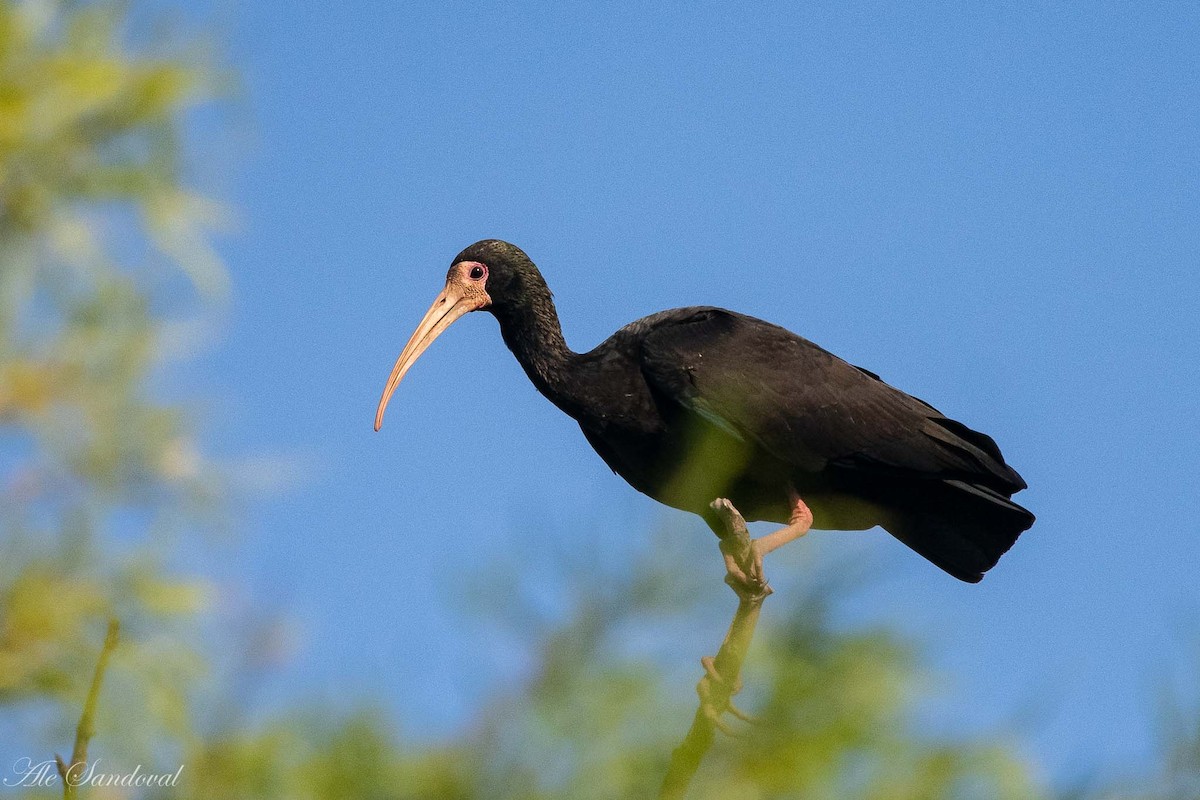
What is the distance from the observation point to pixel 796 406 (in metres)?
4.82

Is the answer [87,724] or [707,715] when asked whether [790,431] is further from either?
[87,724]

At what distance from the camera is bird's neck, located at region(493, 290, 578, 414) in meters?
4.96

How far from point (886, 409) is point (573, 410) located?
1091mm

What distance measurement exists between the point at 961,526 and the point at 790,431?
685 mm

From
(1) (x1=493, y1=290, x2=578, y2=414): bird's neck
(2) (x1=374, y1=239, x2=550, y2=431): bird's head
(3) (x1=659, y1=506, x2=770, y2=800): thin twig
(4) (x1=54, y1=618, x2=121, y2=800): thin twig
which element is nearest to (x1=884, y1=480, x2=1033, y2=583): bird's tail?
(1) (x1=493, y1=290, x2=578, y2=414): bird's neck

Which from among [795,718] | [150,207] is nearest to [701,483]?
[795,718]

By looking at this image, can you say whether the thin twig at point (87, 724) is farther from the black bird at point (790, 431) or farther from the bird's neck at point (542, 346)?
the bird's neck at point (542, 346)

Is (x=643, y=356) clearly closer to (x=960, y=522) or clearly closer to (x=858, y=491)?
(x=858, y=491)

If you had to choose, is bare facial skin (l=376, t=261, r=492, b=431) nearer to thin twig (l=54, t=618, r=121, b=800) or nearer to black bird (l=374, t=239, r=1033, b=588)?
black bird (l=374, t=239, r=1033, b=588)

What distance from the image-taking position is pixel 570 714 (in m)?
0.99

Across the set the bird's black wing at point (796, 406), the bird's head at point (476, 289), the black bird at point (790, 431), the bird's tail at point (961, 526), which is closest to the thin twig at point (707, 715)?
the black bird at point (790, 431)

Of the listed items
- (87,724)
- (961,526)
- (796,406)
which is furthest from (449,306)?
(87,724)

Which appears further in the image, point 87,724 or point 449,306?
point 449,306

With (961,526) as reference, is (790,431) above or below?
above
